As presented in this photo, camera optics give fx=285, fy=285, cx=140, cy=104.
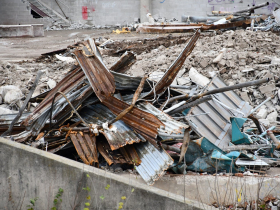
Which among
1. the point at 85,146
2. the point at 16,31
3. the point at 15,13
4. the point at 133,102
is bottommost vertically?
the point at 85,146

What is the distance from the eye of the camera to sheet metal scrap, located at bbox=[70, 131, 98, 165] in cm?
369

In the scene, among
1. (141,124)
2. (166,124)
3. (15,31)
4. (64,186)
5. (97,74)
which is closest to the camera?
(64,186)

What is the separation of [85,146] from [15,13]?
66.1 ft

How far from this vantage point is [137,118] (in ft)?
12.6

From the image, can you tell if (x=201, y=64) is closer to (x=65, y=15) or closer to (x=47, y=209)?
(x=47, y=209)

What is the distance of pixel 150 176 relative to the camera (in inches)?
139

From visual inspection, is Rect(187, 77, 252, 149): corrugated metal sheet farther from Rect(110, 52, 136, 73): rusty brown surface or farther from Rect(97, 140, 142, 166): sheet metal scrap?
Rect(110, 52, 136, 73): rusty brown surface

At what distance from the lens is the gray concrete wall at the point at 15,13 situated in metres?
20.5

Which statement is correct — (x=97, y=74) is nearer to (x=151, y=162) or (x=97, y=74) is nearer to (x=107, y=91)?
(x=107, y=91)

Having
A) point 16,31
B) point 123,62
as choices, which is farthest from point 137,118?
point 16,31

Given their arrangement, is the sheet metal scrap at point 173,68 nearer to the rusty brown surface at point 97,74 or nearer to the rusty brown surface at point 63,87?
the rusty brown surface at point 97,74

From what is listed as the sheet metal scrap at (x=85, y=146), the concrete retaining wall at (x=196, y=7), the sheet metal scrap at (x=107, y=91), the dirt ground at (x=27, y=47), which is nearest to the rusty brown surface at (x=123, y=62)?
the sheet metal scrap at (x=107, y=91)

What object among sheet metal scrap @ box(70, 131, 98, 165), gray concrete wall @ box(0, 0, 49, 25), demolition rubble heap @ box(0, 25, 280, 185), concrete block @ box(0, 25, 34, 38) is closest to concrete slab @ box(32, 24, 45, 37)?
concrete block @ box(0, 25, 34, 38)

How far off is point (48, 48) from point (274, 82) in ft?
31.4
